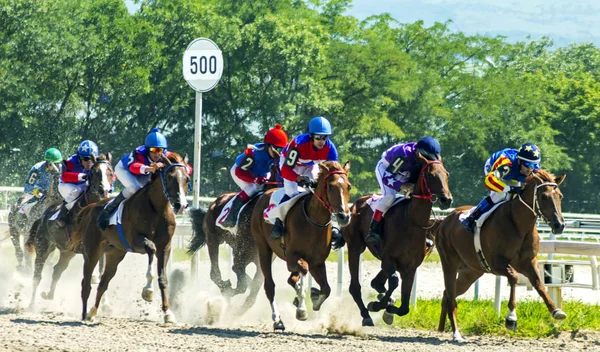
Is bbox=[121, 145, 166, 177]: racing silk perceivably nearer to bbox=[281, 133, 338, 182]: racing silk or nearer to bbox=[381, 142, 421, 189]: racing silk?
bbox=[281, 133, 338, 182]: racing silk

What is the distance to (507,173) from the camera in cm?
928

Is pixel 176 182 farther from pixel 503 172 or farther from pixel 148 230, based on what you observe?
pixel 503 172

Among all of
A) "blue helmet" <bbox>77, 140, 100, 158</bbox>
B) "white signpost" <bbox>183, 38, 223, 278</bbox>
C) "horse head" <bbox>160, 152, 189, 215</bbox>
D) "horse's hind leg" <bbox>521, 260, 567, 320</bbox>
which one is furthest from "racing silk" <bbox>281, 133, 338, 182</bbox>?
"blue helmet" <bbox>77, 140, 100, 158</bbox>

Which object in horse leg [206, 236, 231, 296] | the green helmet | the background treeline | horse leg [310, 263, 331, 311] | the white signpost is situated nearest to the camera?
horse leg [310, 263, 331, 311]

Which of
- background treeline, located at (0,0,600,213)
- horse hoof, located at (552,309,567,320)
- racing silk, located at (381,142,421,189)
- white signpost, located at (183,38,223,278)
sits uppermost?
background treeline, located at (0,0,600,213)

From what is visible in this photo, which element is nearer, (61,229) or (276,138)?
(276,138)

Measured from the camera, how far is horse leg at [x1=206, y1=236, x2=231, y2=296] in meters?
11.2

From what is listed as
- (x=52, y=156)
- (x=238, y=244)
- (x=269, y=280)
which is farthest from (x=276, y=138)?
(x=52, y=156)

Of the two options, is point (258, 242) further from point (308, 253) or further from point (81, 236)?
point (81, 236)

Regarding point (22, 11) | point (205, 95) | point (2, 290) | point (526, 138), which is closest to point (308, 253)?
point (2, 290)

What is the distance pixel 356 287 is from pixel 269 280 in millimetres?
876

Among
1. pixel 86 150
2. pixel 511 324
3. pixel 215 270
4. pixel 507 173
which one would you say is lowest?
pixel 511 324

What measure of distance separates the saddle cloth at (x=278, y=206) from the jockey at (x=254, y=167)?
3.86 ft

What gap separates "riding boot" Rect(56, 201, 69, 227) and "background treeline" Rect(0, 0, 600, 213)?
51.4 ft
